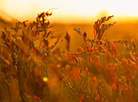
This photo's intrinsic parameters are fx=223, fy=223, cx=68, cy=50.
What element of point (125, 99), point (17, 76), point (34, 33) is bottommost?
point (125, 99)

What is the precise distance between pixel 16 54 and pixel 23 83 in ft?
0.74

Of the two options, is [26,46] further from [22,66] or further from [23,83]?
[23,83]

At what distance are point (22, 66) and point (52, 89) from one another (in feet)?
1.68

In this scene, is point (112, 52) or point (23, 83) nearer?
point (23, 83)

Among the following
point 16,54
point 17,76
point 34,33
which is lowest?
point 17,76

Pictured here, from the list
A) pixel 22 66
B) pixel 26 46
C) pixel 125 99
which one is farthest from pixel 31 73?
pixel 125 99

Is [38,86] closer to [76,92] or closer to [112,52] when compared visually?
[76,92]

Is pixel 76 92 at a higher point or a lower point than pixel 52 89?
lower

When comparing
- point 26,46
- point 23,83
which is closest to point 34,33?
point 26,46

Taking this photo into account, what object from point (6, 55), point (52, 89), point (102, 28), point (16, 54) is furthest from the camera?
point (6, 55)

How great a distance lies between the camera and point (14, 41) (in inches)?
58.7

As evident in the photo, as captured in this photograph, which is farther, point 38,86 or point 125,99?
point 38,86

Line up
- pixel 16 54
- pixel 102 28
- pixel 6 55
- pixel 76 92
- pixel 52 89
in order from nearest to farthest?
pixel 52 89
pixel 76 92
pixel 102 28
pixel 16 54
pixel 6 55

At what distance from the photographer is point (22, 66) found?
4.79ft
